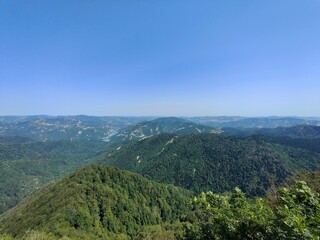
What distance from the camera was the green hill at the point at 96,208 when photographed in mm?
119875

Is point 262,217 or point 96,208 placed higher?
point 262,217

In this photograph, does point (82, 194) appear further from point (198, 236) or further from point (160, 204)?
point (198, 236)

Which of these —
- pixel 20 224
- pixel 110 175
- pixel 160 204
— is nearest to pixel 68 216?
pixel 20 224

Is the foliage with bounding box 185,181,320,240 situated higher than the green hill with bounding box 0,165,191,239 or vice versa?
the foliage with bounding box 185,181,320,240

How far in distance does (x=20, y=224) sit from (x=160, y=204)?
9340 centimetres

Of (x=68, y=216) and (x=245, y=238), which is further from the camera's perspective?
(x=68, y=216)

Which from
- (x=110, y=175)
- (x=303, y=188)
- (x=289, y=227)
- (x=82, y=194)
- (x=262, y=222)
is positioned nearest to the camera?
(x=289, y=227)

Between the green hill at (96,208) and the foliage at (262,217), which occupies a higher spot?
the foliage at (262,217)

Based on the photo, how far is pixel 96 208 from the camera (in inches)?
5472

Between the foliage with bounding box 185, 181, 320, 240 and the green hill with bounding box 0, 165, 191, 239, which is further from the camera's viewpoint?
the green hill with bounding box 0, 165, 191, 239

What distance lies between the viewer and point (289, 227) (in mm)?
7719

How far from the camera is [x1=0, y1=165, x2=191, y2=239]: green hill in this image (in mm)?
119875

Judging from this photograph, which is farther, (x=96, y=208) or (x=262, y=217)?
(x=96, y=208)

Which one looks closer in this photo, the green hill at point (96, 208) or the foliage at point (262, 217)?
the foliage at point (262, 217)
